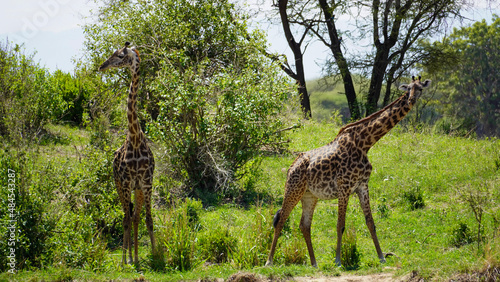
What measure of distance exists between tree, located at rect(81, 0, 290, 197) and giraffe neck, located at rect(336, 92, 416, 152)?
474 centimetres

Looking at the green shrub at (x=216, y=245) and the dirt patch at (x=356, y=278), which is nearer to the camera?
the dirt patch at (x=356, y=278)

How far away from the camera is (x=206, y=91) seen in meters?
12.1

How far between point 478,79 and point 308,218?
42.5 metres

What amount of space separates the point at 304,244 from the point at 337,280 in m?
1.39

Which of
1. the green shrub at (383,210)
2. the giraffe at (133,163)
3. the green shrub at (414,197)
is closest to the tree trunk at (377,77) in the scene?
the green shrub at (414,197)

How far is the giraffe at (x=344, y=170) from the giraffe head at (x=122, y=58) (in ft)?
10.8

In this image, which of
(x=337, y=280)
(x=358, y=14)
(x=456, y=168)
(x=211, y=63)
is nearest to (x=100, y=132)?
(x=211, y=63)

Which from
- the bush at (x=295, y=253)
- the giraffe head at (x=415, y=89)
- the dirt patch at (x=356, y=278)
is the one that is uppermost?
the giraffe head at (x=415, y=89)

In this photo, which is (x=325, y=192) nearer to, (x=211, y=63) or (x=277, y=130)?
(x=277, y=130)

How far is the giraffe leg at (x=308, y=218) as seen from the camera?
7.96 m

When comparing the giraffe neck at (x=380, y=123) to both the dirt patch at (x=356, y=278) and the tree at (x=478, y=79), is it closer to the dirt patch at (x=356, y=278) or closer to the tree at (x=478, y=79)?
the dirt patch at (x=356, y=278)

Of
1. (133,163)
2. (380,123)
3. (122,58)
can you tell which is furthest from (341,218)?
(122,58)

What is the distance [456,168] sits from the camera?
1263 cm

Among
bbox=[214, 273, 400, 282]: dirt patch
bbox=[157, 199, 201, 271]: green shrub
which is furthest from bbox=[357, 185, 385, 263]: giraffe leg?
bbox=[157, 199, 201, 271]: green shrub
